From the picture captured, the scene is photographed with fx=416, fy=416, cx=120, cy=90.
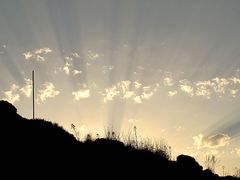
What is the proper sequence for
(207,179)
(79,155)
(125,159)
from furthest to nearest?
(207,179) → (125,159) → (79,155)

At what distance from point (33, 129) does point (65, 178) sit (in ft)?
6.72

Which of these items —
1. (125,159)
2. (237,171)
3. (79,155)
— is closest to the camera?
(79,155)

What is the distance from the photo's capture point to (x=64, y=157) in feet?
39.1

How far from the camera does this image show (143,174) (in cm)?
1327

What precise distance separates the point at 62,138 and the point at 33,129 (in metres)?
0.98

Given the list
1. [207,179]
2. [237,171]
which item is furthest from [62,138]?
[237,171]

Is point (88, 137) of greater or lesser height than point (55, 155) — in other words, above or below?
above

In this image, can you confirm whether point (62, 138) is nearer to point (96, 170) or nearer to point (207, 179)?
point (96, 170)

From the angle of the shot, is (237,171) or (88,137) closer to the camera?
(88,137)

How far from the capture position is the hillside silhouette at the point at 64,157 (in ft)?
35.7

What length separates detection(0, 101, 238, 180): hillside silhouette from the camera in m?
10.9

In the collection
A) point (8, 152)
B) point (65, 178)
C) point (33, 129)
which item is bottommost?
point (65, 178)

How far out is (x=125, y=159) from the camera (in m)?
13.6

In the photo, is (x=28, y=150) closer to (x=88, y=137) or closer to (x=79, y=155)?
(x=79, y=155)
